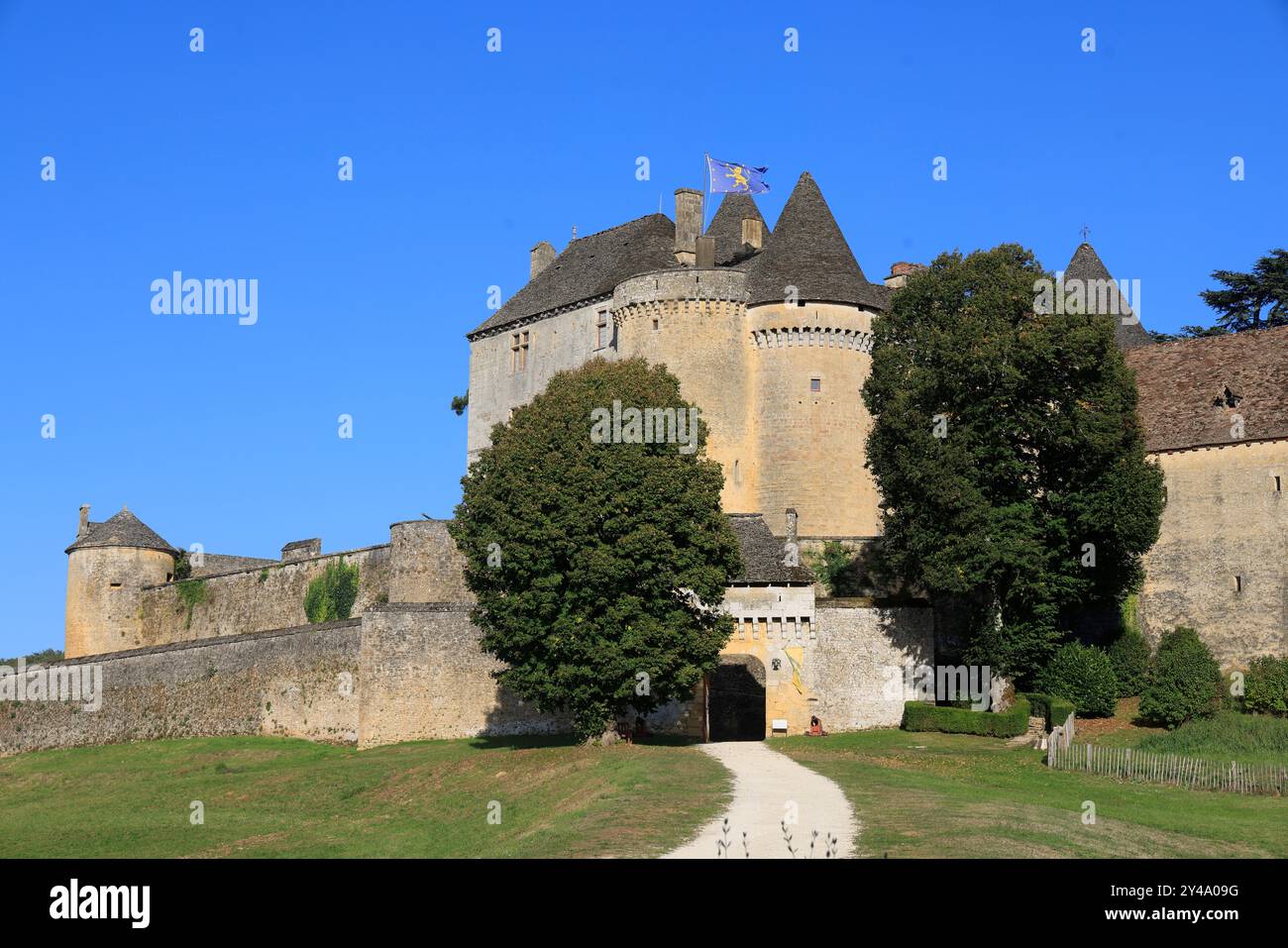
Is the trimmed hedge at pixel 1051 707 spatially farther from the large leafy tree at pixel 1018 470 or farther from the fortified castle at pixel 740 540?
the fortified castle at pixel 740 540

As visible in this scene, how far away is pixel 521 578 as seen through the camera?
41.6 metres

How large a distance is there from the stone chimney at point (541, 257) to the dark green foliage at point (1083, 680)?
37.1 m

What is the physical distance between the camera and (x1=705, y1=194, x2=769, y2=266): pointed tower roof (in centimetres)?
6496

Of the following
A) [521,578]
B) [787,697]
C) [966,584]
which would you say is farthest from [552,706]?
[966,584]

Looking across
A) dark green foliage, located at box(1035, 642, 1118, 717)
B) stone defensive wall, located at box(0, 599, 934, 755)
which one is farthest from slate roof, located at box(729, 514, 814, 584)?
dark green foliage, located at box(1035, 642, 1118, 717)

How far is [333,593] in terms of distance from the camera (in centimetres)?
5853

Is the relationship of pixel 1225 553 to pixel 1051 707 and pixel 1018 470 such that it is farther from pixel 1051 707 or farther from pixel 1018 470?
pixel 1051 707

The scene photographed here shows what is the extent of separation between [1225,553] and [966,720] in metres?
10.2

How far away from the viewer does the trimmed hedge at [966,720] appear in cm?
4319

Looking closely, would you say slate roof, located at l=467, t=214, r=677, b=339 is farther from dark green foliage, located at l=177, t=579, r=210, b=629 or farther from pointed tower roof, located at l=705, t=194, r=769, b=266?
dark green foliage, located at l=177, t=579, r=210, b=629

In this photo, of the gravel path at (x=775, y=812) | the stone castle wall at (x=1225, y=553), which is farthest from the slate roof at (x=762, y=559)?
the stone castle wall at (x=1225, y=553)

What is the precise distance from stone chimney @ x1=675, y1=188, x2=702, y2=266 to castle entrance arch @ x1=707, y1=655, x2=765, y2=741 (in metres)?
20.5
